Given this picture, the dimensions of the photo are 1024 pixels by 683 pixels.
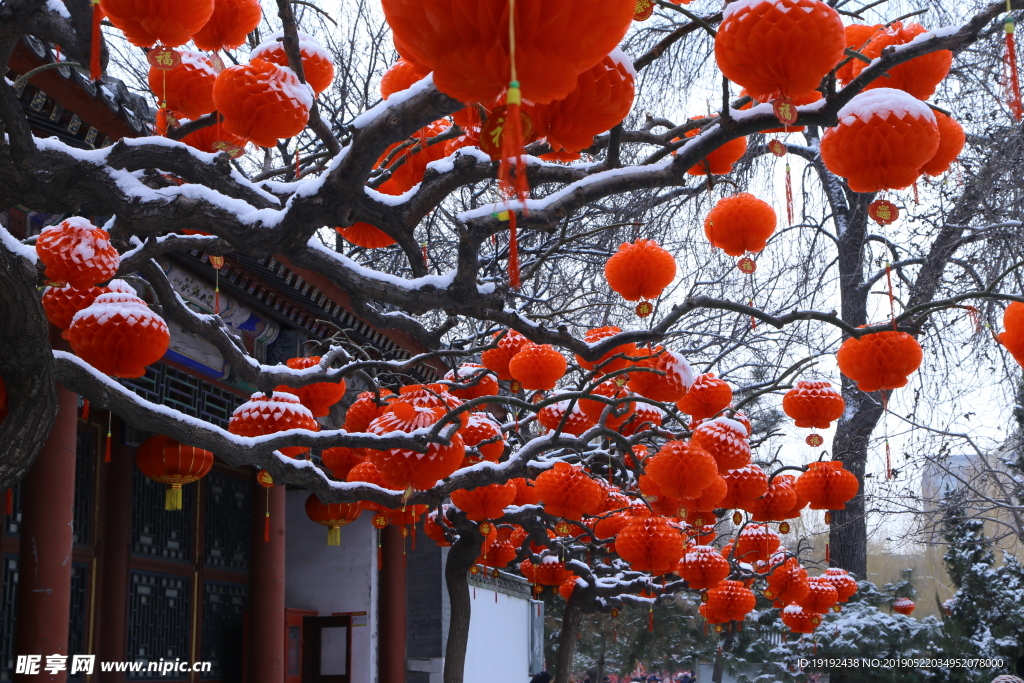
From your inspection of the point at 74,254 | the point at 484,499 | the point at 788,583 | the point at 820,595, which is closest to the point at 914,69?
the point at 74,254

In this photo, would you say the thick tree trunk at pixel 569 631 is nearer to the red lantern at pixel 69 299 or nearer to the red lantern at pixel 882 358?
the red lantern at pixel 882 358

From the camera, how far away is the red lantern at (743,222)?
4.92 metres

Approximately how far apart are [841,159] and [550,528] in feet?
29.0

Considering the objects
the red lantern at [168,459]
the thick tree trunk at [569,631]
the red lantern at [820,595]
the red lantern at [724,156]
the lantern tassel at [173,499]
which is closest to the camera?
the red lantern at [724,156]

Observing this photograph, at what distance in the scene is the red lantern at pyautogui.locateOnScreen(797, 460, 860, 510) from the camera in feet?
24.7

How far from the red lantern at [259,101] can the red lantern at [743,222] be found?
2.38 metres

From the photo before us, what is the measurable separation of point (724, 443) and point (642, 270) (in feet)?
5.19

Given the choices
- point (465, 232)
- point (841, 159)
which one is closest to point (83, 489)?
point (465, 232)

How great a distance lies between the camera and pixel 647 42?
497 inches

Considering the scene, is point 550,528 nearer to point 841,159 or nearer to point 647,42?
point 647,42

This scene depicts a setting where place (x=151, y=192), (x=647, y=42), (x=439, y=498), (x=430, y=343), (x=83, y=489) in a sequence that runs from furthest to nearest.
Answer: (x=647, y=42) < (x=83, y=489) < (x=439, y=498) < (x=430, y=343) < (x=151, y=192)

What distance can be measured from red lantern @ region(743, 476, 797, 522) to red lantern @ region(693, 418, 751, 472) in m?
2.09

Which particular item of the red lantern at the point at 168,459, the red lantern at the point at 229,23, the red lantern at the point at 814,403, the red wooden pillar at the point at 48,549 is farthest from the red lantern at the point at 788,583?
the red lantern at the point at 229,23

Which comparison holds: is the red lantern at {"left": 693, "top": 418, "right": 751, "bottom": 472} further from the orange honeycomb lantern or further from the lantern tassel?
the lantern tassel
